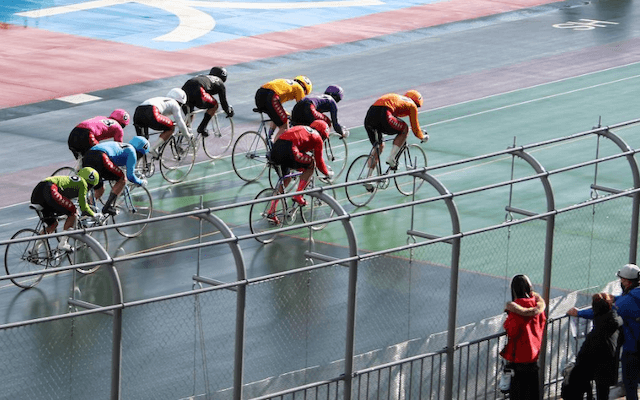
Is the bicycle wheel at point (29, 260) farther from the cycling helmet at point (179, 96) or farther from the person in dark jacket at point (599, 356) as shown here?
the person in dark jacket at point (599, 356)

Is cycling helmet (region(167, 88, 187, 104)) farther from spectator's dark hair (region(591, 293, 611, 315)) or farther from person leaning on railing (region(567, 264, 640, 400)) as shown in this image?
spectator's dark hair (region(591, 293, 611, 315))

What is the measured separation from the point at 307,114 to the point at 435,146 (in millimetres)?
5146

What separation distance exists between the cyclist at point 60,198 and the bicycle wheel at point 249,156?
5.68 meters

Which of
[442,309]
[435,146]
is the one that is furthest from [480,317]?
[435,146]

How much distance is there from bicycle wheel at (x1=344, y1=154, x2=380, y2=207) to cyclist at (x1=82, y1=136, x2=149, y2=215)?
397 cm

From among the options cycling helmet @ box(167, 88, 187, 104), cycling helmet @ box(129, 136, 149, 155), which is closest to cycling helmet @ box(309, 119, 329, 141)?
cycling helmet @ box(129, 136, 149, 155)

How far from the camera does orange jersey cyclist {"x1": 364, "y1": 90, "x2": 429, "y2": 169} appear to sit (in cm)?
2106

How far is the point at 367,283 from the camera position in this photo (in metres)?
13.5

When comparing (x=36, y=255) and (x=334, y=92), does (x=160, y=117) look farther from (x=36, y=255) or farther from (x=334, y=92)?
(x=36, y=255)

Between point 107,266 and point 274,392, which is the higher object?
point 107,266

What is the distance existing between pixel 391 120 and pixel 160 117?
3.98 m

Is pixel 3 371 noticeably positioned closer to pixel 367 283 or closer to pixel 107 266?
pixel 107 266

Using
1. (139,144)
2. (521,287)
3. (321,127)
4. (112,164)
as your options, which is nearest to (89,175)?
(112,164)

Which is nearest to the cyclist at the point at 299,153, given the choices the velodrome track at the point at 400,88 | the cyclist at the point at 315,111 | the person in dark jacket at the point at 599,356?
the velodrome track at the point at 400,88
